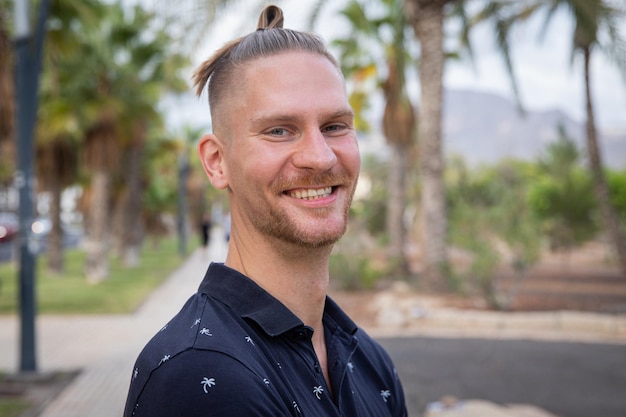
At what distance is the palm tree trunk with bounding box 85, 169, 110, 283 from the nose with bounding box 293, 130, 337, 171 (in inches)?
769

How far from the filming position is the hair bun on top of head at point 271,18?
175cm

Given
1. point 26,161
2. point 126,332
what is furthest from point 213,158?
point 126,332

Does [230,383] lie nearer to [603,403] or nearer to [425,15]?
[603,403]

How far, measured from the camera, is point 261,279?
162 centimetres

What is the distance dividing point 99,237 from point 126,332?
9805 mm

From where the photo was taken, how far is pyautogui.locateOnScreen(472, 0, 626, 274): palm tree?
12.8 m

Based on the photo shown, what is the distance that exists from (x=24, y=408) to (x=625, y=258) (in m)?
14.5

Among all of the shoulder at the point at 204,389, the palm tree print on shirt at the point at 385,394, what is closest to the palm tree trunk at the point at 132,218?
the palm tree print on shirt at the point at 385,394

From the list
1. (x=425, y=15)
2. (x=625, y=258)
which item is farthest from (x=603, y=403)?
(x=625, y=258)

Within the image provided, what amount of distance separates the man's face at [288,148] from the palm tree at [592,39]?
11.9m

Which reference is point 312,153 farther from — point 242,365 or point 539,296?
point 539,296

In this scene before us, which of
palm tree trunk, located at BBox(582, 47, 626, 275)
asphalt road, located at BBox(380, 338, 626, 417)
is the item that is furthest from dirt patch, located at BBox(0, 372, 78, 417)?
palm tree trunk, located at BBox(582, 47, 626, 275)

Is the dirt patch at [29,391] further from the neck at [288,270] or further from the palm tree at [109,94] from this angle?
the palm tree at [109,94]

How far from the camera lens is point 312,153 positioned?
5.12ft
